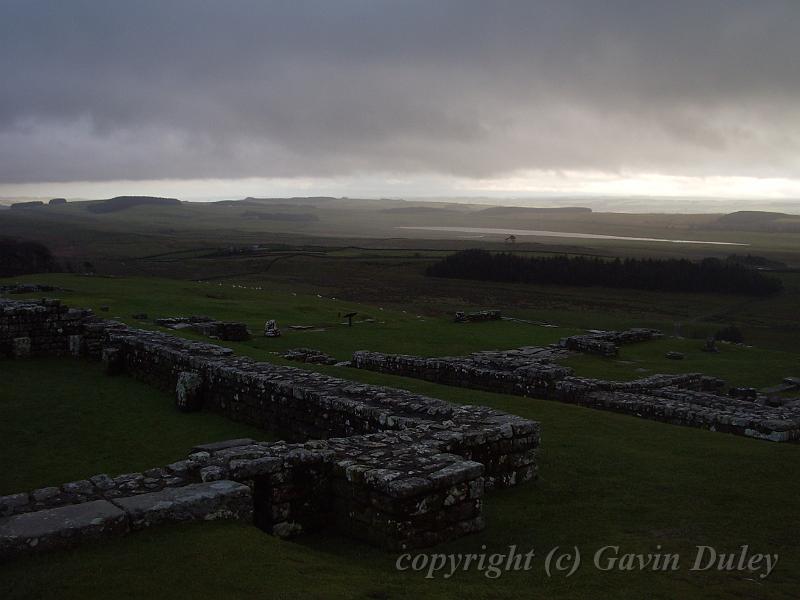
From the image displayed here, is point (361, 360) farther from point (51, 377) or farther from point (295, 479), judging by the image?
point (295, 479)

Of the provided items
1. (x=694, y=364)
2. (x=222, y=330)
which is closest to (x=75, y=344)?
(x=222, y=330)

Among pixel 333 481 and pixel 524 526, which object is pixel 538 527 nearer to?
pixel 524 526

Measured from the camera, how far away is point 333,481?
8773 millimetres

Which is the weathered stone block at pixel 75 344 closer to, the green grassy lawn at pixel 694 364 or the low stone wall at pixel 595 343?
the green grassy lawn at pixel 694 364

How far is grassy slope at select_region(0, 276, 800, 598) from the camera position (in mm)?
6141

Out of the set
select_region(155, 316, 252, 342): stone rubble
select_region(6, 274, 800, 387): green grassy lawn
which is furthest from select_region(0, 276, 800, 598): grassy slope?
select_region(6, 274, 800, 387): green grassy lawn

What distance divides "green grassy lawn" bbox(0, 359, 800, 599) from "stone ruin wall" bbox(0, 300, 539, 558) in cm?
24

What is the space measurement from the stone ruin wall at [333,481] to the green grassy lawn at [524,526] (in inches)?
9.5

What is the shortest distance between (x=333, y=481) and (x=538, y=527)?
111 inches

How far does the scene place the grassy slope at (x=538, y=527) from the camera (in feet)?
20.1

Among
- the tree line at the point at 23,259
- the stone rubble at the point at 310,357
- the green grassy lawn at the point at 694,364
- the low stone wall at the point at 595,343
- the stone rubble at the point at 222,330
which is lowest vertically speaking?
the green grassy lawn at the point at 694,364

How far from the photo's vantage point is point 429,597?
20.7 ft

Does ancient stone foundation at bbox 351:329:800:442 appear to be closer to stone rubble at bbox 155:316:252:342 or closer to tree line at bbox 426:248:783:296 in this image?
stone rubble at bbox 155:316:252:342

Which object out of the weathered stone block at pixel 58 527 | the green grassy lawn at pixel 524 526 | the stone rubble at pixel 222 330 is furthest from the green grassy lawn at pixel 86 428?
the stone rubble at pixel 222 330
